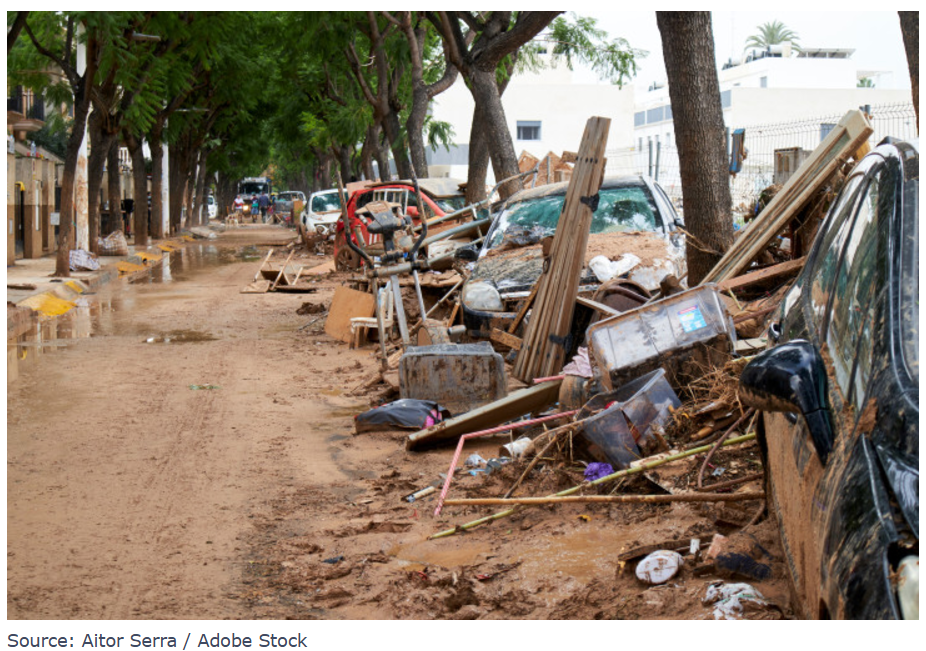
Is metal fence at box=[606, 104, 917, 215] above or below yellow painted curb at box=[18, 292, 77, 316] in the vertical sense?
above

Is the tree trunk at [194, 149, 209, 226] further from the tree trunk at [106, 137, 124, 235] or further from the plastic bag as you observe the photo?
the plastic bag

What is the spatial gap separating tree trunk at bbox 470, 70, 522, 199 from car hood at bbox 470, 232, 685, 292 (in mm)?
6640

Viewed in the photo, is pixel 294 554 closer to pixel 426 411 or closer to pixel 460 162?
pixel 426 411

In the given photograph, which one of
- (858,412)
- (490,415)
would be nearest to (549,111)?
(490,415)

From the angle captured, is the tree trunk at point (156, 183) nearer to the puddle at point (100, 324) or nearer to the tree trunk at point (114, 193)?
the tree trunk at point (114, 193)

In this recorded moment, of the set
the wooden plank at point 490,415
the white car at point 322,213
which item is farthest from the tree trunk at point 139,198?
the wooden plank at point 490,415

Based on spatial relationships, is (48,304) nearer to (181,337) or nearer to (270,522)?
(181,337)

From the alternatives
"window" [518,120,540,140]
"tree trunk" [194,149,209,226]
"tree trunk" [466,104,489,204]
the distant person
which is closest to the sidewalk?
"tree trunk" [466,104,489,204]

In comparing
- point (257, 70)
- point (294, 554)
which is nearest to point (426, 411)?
point (294, 554)

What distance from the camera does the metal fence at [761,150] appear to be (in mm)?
15867

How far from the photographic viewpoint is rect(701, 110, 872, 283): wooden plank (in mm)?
7930

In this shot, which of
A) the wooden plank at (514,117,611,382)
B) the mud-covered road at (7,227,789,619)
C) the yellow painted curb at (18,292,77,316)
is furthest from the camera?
the yellow painted curb at (18,292,77,316)

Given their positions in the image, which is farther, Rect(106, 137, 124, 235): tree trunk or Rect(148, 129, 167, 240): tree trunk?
Rect(148, 129, 167, 240): tree trunk

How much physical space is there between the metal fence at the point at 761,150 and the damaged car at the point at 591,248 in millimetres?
3797
